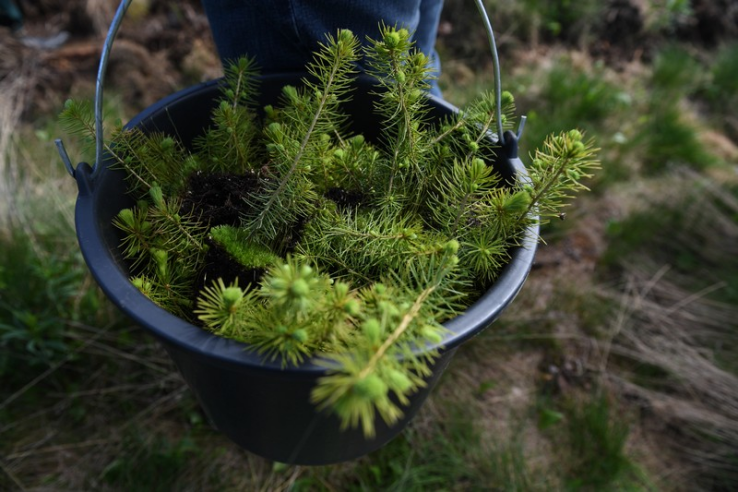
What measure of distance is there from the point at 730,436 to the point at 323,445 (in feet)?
4.91

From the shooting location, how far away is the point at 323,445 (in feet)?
3.92

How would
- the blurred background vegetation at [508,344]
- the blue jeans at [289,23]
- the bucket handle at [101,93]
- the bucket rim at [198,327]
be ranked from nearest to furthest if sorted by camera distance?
1. the bucket rim at [198,327]
2. the bucket handle at [101,93]
3. the blue jeans at [289,23]
4. the blurred background vegetation at [508,344]

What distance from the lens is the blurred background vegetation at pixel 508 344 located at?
1672mm

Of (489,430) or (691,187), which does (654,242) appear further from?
(489,430)

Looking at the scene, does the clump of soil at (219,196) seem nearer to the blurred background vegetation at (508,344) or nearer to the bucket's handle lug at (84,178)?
the bucket's handle lug at (84,178)

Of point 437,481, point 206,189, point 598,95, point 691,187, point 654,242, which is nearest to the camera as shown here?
point 206,189

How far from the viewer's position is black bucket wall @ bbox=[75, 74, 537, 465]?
830mm

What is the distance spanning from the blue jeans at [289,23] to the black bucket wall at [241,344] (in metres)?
0.09

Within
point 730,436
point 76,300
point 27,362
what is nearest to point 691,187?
point 730,436

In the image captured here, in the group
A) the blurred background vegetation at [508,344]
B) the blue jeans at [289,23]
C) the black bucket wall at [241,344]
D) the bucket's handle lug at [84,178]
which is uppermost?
the blue jeans at [289,23]

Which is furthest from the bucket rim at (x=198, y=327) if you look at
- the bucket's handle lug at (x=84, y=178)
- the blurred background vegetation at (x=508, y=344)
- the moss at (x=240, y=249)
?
A: the blurred background vegetation at (x=508, y=344)

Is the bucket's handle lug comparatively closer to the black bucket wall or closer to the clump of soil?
the black bucket wall

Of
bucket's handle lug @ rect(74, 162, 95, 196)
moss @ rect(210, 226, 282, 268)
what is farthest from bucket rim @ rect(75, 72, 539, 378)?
moss @ rect(210, 226, 282, 268)

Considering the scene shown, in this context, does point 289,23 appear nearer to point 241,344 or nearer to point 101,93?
point 101,93
